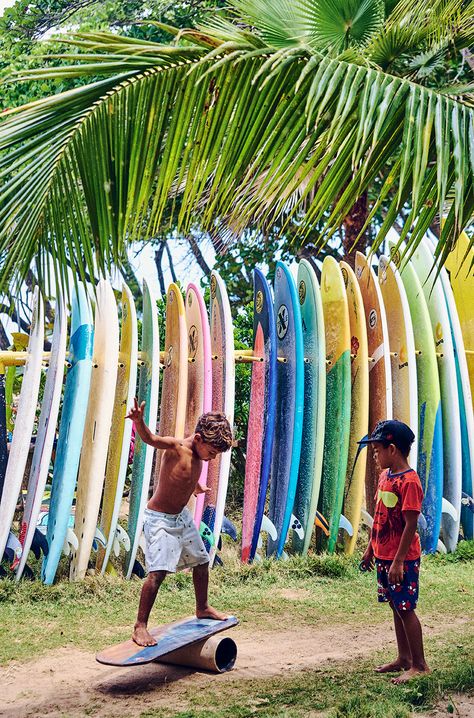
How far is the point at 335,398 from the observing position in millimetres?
6758

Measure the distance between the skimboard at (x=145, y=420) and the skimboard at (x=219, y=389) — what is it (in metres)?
0.49

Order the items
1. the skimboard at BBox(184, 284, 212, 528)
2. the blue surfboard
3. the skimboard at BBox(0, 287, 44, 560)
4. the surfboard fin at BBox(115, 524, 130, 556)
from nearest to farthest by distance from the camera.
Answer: the skimboard at BBox(0, 287, 44, 560), the surfboard fin at BBox(115, 524, 130, 556), the skimboard at BBox(184, 284, 212, 528), the blue surfboard

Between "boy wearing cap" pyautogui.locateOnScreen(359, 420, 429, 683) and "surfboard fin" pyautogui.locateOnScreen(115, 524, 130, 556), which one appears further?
"surfboard fin" pyautogui.locateOnScreen(115, 524, 130, 556)

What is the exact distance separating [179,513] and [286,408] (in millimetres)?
2554

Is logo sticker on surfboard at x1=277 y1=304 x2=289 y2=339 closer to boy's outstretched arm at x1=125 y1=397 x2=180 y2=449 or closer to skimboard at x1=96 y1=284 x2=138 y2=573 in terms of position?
skimboard at x1=96 y1=284 x2=138 y2=573

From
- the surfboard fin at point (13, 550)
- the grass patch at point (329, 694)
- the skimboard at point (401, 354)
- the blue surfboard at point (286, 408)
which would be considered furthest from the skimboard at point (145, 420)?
the grass patch at point (329, 694)

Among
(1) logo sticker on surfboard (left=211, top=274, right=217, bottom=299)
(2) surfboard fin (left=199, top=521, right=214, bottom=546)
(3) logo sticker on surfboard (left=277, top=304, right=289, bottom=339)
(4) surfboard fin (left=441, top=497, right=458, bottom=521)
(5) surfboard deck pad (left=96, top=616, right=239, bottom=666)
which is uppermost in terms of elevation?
(1) logo sticker on surfboard (left=211, top=274, right=217, bottom=299)

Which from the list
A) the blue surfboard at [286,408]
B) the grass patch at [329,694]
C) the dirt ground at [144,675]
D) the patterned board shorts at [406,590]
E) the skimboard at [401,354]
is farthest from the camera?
the skimboard at [401,354]

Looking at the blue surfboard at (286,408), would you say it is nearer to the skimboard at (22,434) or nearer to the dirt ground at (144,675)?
the dirt ground at (144,675)

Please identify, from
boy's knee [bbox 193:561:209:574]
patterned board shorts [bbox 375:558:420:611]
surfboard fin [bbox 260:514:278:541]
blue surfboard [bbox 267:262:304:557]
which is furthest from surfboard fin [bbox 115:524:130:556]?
patterned board shorts [bbox 375:558:420:611]

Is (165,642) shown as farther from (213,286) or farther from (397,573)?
(213,286)

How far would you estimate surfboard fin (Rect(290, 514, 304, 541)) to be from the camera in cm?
645

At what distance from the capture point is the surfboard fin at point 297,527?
21.2 ft

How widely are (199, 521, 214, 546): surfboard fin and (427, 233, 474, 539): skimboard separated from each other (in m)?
2.25
